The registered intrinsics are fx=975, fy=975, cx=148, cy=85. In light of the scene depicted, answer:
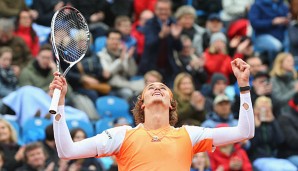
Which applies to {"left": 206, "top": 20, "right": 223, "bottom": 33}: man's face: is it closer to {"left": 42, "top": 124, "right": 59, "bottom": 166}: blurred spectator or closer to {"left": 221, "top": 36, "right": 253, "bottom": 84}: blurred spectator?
{"left": 221, "top": 36, "right": 253, "bottom": 84}: blurred spectator

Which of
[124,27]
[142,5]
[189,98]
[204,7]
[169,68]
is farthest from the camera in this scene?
[204,7]

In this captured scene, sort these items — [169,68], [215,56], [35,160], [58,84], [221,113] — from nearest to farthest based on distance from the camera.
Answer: [58,84] < [35,160] < [221,113] < [169,68] < [215,56]

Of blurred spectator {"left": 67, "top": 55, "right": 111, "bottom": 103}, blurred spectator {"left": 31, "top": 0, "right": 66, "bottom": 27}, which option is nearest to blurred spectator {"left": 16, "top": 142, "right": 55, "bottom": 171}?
blurred spectator {"left": 67, "top": 55, "right": 111, "bottom": 103}

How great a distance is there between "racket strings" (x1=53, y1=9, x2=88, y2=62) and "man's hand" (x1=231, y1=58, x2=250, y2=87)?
127 cm

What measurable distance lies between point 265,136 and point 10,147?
3778mm

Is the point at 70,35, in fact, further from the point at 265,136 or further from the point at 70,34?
the point at 265,136

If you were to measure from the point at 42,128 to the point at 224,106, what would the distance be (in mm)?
2668

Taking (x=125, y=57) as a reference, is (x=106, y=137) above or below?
below

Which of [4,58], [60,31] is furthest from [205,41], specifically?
[60,31]

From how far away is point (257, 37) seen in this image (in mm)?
17562

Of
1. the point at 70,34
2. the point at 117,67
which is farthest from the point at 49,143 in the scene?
the point at 70,34

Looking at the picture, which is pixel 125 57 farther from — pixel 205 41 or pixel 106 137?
pixel 106 137

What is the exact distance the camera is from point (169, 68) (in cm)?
1586

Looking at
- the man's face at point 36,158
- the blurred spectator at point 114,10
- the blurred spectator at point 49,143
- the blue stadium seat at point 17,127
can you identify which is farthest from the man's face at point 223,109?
the blurred spectator at point 114,10
